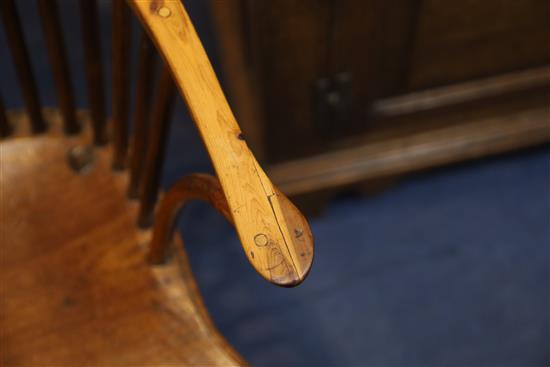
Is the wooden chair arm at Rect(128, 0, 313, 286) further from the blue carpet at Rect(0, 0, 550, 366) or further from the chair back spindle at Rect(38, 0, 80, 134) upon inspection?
the blue carpet at Rect(0, 0, 550, 366)

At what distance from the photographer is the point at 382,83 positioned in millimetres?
1129

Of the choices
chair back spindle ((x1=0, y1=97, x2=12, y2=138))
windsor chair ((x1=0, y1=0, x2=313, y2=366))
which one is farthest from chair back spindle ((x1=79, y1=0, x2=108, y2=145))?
chair back spindle ((x1=0, y1=97, x2=12, y2=138))

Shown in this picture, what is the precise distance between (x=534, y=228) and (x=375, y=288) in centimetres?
33

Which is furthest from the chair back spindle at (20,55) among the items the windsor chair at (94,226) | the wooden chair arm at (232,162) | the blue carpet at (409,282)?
the blue carpet at (409,282)

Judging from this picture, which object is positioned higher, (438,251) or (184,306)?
(184,306)

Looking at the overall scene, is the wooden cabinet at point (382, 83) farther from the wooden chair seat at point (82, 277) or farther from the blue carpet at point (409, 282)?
the wooden chair seat at point (82, 277)

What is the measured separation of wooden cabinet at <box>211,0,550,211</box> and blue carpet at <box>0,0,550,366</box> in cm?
10

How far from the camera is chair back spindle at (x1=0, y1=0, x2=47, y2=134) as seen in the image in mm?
681

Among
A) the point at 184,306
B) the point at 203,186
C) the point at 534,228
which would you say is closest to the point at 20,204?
the point at 184,306

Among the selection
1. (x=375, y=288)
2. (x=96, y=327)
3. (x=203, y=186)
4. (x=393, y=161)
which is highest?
(x=203, y=186)

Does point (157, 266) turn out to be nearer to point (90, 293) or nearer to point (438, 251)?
point (90, 293)

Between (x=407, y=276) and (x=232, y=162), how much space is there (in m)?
0.84

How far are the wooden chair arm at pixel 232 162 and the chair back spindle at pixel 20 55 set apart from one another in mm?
199

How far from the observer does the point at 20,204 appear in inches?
32.2
